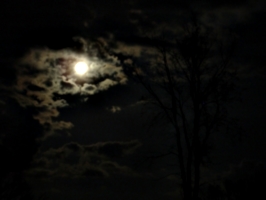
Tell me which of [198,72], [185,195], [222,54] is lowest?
[185,195]

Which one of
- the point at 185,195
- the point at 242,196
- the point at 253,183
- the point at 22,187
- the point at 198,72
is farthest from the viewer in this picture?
the point at 22,187

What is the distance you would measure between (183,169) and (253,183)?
105 ft

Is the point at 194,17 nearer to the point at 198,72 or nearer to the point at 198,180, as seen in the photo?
the point at 198,72

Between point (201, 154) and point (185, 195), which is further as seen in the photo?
point (201, 154)

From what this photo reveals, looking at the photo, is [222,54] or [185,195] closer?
[185,195]

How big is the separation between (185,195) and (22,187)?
42.0m

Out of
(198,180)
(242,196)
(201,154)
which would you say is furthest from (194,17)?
(242,196)

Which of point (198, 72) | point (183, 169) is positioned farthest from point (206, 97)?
point (183, 169)

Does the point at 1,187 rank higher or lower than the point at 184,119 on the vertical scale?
higher

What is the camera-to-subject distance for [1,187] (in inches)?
1613

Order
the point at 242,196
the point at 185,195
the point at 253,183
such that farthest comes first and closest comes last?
the point at 242,196 → the point at 253,183 → the point at 185,195

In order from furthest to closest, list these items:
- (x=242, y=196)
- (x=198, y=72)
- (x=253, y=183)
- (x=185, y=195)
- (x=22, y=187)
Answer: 1. (x=22, y=187)
2. (x=242, y=196)
3. (x=253, y=183)
4. (x=198, y=72)
5. (x=185, y=195)

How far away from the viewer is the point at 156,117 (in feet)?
44.4

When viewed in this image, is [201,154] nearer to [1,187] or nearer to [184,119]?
[184,119]
